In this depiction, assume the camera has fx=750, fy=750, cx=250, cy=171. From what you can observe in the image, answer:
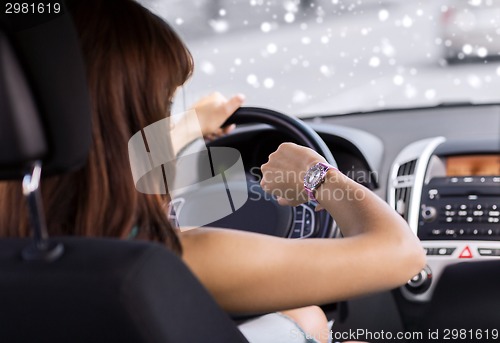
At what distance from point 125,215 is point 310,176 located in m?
0.36

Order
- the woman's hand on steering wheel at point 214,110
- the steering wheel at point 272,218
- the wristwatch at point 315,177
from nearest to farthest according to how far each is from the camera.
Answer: the wristwatch at point 315,177, the woman's hand on steering wheel at point 214,110, the steering wheel at point 272,218

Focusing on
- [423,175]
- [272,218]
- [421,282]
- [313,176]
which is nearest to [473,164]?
[423,175]

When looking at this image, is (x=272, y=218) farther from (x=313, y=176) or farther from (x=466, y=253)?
(x=313, y=176)

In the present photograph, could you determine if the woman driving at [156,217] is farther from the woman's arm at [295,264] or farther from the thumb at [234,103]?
the thumb at [234,103]

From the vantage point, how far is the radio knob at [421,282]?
1.94 metres

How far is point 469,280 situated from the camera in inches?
74.2

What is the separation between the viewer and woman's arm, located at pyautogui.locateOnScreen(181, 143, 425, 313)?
0.96 meters

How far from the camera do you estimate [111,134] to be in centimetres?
94

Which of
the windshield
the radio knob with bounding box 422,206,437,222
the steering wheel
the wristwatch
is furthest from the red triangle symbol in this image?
the wristwatch

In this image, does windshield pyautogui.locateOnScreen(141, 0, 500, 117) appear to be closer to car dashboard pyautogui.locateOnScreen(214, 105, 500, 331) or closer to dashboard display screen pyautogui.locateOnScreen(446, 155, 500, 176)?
car dashboard pyautogui.locateOnScreen(214, 105, 500, 331)

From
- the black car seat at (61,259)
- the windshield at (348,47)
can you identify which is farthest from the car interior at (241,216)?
the windshield at (348,47)

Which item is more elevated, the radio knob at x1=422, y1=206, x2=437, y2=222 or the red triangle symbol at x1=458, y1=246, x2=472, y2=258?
the radio knob at x1=422, y1=206, x2=437, y2=222

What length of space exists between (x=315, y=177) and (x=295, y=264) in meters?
0.24

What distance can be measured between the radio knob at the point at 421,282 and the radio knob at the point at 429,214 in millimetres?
137
